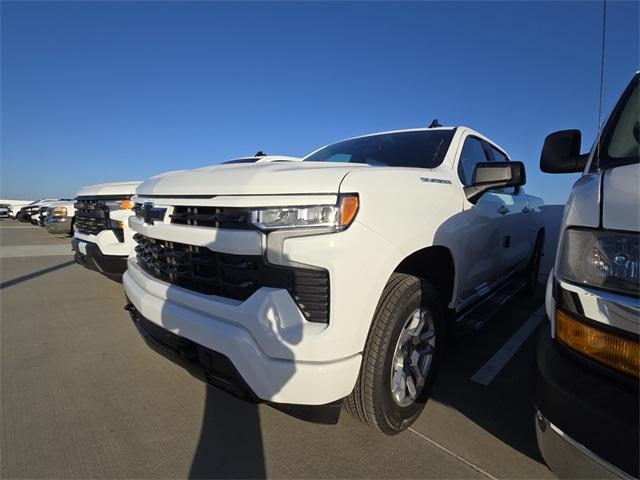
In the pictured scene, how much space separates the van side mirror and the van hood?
87 centimetres

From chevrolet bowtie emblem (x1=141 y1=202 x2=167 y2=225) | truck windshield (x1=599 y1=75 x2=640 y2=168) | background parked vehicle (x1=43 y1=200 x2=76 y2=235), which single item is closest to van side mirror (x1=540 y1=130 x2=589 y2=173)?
truck windshield (x1=599 y1=75 x2=640 y2=168)

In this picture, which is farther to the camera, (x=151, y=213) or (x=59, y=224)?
(x=59, y=224)

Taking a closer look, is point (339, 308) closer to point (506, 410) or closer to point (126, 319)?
point (506, 410)

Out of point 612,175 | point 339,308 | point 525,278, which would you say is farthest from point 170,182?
point 525,278

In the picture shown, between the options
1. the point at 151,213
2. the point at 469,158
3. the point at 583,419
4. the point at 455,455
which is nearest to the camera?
the point at 583,419

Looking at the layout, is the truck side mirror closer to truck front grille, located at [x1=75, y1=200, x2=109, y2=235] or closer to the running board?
the running board

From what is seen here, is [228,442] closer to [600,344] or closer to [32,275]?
[600,344]

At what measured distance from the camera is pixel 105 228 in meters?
3.90

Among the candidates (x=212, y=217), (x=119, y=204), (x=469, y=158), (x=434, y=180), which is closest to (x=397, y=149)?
(x=469, y=158)

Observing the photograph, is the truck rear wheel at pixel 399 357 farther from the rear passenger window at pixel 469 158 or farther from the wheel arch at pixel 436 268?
the rear passenger window at pixel 469 158

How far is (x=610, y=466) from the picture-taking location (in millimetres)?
969

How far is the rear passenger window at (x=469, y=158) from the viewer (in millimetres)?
2691

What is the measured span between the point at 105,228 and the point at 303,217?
10.9ft

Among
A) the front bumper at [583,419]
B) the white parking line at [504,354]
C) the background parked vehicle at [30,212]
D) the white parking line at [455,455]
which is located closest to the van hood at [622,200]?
the front bumper at [583,419]
